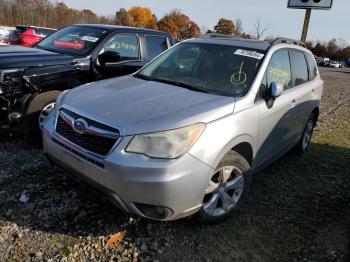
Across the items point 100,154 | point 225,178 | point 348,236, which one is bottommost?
point 348,236

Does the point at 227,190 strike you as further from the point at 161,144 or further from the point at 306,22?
the point at 306,22

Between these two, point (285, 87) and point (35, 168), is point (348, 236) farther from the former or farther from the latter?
point (35, 168)

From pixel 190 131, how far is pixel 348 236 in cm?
207

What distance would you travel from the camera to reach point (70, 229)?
11.2ft

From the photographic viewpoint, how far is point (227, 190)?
3.69 meters

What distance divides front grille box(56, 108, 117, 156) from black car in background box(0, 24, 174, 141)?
1.54 m

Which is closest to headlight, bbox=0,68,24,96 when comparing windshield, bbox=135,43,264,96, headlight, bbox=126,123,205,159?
windshield, bbox=135,43,264,96

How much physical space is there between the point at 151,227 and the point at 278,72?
2.27 meters

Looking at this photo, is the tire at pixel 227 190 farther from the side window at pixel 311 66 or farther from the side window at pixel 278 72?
the side window at pixel 311 66

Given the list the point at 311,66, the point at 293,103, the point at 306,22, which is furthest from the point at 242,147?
the point at 306,22

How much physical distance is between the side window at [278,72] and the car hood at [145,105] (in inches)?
24.2

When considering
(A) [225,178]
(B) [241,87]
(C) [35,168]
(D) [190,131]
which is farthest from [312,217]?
(C) [35,168]

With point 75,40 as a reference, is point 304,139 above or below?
below

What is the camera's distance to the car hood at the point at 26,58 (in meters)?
4.72
